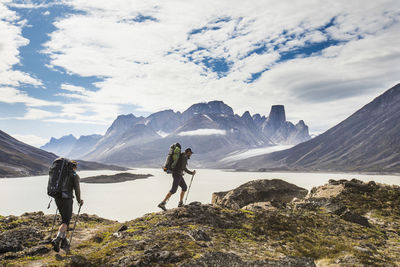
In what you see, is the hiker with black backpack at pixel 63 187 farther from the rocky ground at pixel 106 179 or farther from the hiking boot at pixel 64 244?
the rocky ground at pixel 106 179

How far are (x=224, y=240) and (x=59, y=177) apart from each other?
707 centimetres

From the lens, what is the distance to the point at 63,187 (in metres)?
11.4

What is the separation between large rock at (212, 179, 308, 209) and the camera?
97.8 feet

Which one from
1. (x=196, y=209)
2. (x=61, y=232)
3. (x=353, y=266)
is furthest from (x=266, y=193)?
(x=61, y=232)

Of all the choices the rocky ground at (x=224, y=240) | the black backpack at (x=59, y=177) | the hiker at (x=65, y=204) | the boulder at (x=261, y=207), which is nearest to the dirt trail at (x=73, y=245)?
the rocky ground at (x=224, y=240)

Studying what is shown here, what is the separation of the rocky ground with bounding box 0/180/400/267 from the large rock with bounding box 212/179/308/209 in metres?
11.5

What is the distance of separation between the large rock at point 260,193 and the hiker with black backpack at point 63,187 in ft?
62.8

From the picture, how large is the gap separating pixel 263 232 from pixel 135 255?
6.00m

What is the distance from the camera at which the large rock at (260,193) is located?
29.8 meters

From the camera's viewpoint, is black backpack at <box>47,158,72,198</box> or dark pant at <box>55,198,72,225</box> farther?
dark pant at <box>55,198,72,225</box>

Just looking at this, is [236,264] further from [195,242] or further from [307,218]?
[307,218]

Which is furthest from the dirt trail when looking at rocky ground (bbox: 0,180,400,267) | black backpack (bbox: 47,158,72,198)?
black backpack (bbox: 47,158,72,198)

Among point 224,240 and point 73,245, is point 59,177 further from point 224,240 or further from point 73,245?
point 224,240

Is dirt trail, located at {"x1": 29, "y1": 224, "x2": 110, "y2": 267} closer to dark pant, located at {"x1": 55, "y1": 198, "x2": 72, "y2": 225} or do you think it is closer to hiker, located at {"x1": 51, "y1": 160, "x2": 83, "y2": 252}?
hiker, located at {"x1": 51, "y1": 160, "x2": 83, "y2": 252}
